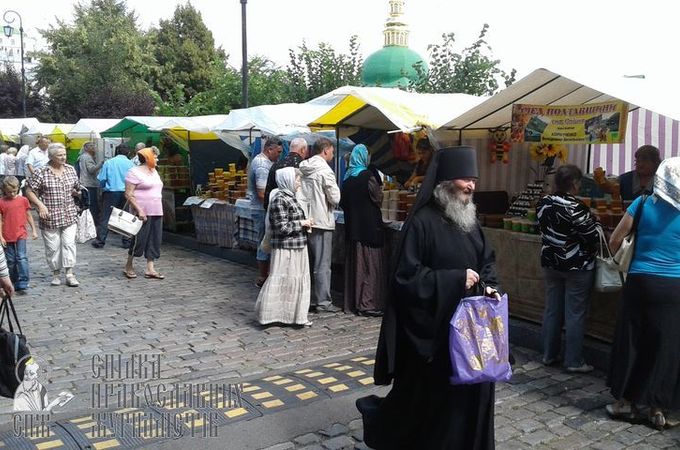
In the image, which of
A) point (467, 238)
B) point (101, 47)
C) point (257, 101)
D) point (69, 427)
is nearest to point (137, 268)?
point (69, 427)

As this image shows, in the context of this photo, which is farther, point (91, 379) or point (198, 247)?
point (198, 247)

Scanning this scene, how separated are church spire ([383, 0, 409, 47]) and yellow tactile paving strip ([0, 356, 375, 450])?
2201 cm

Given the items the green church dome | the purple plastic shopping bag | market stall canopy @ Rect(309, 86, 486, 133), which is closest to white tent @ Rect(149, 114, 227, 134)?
market stall canopy @ Rect(309, 86, 486, 133)

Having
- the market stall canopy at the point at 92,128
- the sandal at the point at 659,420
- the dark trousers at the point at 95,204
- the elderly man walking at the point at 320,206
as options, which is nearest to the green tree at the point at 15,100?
the market stall canopy at the point at 92,128

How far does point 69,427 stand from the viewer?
14.5 ft

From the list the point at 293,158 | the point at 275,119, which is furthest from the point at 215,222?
the point at 293,158

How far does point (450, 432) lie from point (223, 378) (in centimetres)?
254

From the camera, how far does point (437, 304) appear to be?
3416 mm

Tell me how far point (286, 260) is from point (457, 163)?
3.59 metres

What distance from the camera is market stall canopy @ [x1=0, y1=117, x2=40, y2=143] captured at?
2247cm

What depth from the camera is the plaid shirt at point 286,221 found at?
6.76 metres

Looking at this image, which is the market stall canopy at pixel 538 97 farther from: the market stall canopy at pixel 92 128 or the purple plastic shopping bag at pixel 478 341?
the market stall canopy at pixel 92 128

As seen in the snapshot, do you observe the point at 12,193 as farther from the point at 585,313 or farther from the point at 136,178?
the point at 585,313

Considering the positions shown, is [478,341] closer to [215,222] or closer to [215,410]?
[215,410]
